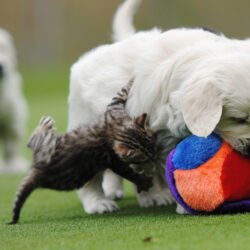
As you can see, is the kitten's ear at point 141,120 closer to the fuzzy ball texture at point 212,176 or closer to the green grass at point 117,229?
the fuzzy ball texture at point 212,176

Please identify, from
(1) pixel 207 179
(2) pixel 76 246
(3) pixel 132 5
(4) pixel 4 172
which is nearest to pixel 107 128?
(1) pixel 207 179

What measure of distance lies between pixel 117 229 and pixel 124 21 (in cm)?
294

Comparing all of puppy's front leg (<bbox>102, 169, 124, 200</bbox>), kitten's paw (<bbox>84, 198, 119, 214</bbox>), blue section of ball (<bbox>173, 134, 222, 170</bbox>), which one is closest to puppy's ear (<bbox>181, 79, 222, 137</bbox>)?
blue section of ball (<bbox>173, 134, 222, 170</bbox>)

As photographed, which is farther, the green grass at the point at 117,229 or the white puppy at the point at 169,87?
the white puppy at the point at 169,87

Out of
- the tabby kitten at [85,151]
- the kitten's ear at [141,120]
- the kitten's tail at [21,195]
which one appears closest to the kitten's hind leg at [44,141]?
the tabby kitten at [85,151]

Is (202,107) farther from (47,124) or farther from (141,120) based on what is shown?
(47,124)

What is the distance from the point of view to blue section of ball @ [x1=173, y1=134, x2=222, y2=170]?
17.4 ft

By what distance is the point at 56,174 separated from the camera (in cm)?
561

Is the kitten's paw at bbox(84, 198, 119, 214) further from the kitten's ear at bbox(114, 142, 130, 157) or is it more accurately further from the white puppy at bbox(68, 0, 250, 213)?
the kitten's ear at bbox(114, 142, 130, 157)

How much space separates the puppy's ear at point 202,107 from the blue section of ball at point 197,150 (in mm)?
316

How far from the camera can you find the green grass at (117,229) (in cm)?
432

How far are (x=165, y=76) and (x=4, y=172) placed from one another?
6219 millimetres

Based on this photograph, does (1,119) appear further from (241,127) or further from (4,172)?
(241,127)

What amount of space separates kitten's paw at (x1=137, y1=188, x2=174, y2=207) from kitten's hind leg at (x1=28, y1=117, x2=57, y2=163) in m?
1.02
